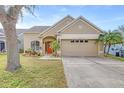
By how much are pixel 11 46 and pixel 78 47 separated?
13.0 meters

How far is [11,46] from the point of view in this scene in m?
11.3

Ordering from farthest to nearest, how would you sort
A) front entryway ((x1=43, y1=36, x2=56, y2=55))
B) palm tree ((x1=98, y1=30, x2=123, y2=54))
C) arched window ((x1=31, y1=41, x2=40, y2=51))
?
arched window ((x1=31, y1=41, x2=40, y2=51)) → front entryway ((x1=43, y1=36, x2=56, y2=55)) → palm tree ((x1=98, y1=30, x2=123, y2=54))

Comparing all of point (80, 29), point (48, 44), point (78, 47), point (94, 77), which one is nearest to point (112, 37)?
point (80, 29)

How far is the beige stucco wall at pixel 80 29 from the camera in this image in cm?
2362

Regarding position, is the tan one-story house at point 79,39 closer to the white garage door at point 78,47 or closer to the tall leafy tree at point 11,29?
the white garage door at point 78,47

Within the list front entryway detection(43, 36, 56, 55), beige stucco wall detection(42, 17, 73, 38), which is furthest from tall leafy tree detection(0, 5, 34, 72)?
front entryway detection(43, 36, 56, 55)

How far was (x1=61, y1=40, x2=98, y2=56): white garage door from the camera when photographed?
2362cm

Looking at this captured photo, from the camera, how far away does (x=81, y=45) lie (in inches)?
930

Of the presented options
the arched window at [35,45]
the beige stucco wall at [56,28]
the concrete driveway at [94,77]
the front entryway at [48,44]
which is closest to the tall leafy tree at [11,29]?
the concrete driveway at [94,77]

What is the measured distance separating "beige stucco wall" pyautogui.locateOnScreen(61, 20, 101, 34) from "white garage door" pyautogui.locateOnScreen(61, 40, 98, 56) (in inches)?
37.4

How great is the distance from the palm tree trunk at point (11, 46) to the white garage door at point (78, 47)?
1233 centimetres

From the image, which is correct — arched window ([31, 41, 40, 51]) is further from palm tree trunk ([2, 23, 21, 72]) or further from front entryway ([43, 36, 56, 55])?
palm tree trunk ([2, 23, 21, 72])
